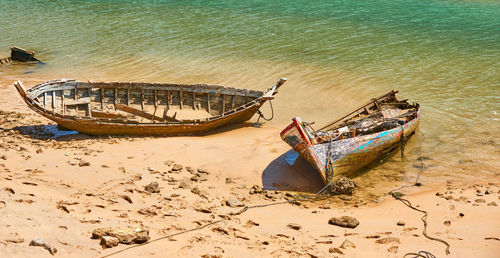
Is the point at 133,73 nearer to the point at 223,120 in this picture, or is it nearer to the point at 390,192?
the point at 223,120

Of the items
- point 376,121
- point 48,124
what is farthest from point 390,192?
point 48,124

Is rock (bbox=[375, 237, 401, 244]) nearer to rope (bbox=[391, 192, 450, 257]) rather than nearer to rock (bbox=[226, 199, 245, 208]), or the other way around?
rope (bbox=[391, 192, 450, 257])

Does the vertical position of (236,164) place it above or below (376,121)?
below

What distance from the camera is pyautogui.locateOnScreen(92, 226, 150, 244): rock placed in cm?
605

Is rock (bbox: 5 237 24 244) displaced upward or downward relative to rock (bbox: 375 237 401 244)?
upward

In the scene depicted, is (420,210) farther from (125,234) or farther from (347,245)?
(125,234)

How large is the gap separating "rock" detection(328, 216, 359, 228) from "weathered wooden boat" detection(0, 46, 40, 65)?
15.7 metres

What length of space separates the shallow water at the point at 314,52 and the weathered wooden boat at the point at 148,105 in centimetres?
160

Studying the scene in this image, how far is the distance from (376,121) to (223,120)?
3722 mm

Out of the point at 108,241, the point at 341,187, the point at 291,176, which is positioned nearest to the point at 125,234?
the point at 108,241

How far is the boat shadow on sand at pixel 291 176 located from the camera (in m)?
8.84

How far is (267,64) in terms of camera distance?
16953mm

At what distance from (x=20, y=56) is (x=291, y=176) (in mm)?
14083

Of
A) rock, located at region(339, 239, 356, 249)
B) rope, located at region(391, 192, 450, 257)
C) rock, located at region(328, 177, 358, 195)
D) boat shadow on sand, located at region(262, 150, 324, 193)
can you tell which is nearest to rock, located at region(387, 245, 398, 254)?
rock, located at region(339, 239, 356, 249)
